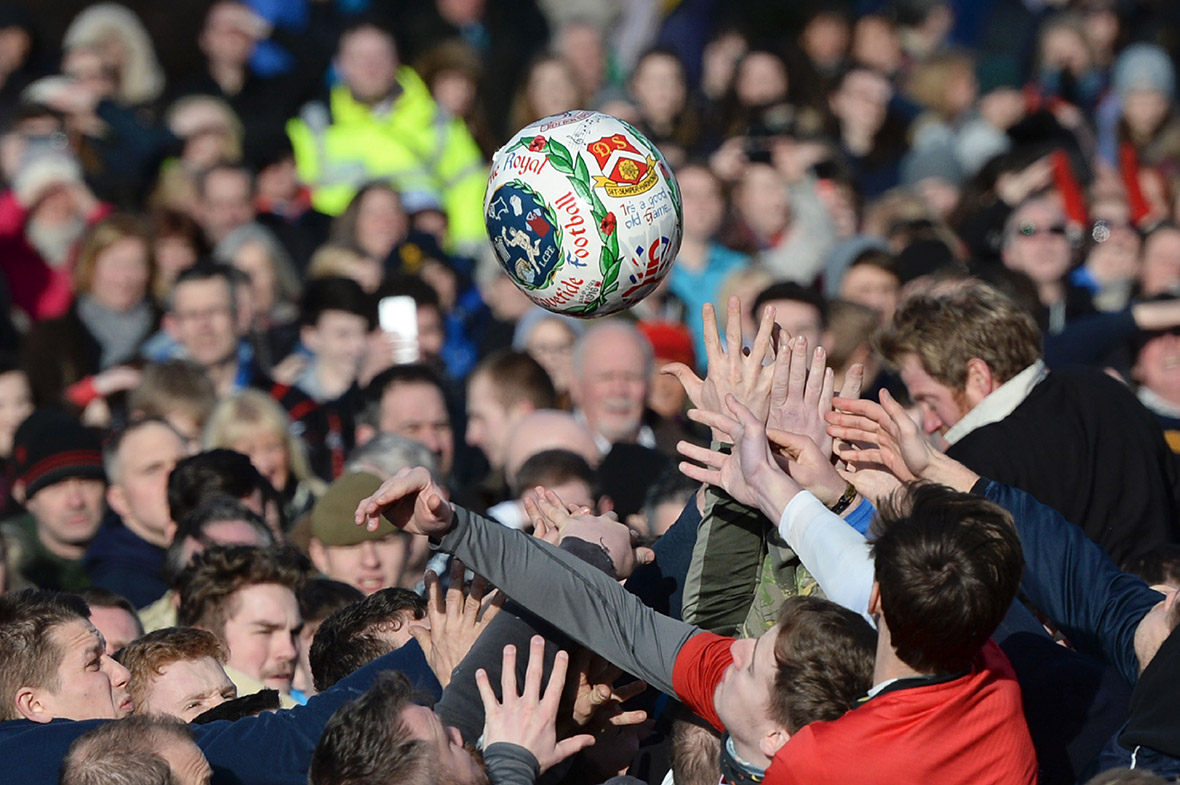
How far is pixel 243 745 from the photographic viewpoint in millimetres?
4203

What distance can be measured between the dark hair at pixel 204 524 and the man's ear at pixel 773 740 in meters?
2.96

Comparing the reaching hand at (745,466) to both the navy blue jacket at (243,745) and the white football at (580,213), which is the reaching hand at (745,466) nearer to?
the navy blue jacket at (243,745)

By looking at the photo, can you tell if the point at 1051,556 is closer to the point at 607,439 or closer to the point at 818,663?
the point at 818,663

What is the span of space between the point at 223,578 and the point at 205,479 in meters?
1.37

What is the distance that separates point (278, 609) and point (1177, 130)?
10.2 meters

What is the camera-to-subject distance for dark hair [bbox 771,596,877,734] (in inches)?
147

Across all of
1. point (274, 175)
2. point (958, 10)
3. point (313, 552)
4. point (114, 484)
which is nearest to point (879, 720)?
point (313, 552)

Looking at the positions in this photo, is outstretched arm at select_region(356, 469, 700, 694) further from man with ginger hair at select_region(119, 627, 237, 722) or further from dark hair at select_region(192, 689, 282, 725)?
man with ginger hair at select_region(119, 627, 237, 722)

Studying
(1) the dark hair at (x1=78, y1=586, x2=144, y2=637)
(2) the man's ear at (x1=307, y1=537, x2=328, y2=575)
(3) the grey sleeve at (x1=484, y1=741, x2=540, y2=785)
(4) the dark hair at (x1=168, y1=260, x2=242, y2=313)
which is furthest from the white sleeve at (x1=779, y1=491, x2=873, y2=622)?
(4) the dark hair at (x1=168, y1=260, x2=242, y2=313)

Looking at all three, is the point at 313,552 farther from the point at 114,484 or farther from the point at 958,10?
the point at 958,10

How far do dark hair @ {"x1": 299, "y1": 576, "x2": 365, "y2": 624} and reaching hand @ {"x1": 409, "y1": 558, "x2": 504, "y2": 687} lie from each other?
1.33 m

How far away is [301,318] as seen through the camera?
10.0 m

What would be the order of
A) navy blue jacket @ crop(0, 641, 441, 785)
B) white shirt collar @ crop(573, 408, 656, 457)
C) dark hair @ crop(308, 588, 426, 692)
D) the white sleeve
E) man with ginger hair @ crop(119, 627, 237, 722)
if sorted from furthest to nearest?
white shirt collar @ crop(573, 408, 656, 457), man with ginger hair @ crop(119, 627, 237, 722), dark hair @ crop(308, 588, 426, 692), navy blue jacket @ crop(0, 641, 441, 785), the white sleeve

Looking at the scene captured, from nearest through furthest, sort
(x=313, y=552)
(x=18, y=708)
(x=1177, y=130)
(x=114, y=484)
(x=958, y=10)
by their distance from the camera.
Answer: (x=18, y=708)
(x=313, y=552)
(x=114, y=484)
(x=1177, y=130)
(x=958, y=10)
